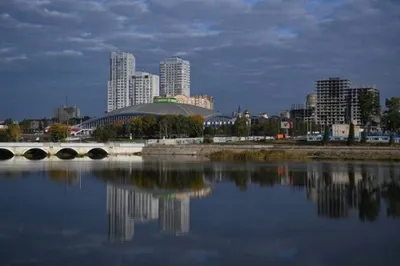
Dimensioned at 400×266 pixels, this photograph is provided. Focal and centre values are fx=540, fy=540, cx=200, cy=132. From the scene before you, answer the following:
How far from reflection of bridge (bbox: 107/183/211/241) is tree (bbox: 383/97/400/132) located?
45122 mm

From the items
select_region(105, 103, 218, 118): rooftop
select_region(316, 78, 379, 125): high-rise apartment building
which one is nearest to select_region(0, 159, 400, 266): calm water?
select_region(105, 103, 218, 118): rooftop

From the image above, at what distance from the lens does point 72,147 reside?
230ft

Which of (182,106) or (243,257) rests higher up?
(182,106)

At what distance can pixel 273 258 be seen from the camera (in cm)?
1456

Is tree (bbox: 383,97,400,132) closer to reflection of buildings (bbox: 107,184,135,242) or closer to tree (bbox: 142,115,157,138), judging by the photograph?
tree (bbox: 142,115,157,138)

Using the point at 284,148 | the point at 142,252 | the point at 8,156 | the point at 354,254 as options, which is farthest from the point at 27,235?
the point at 8,156

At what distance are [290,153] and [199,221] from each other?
4361 centimetres

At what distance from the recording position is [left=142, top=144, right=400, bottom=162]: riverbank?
192 ft

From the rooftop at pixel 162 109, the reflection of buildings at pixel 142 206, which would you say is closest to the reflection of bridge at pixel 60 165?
the reflection of buildings at pixel 142 206

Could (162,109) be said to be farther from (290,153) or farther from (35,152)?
(290,153)

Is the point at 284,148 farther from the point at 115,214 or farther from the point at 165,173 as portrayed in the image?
the point at 115,214

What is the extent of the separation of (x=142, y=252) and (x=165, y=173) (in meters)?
26.9

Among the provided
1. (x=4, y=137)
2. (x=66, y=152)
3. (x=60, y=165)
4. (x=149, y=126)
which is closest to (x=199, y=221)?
(x=60, y=165)

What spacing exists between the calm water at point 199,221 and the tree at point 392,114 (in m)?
35.8
